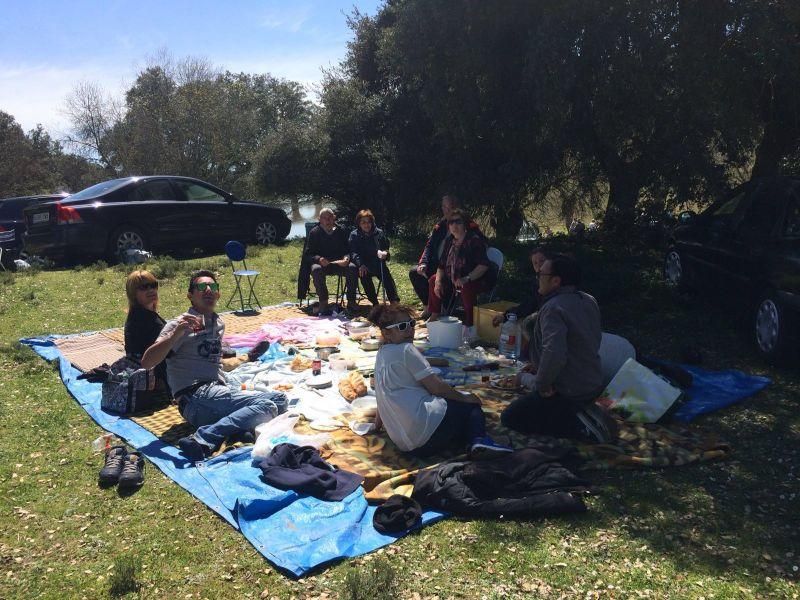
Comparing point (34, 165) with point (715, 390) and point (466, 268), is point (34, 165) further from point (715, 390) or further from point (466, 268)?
point (715, 390)

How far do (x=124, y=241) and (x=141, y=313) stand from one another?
289 inches

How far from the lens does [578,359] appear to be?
14.3 ft

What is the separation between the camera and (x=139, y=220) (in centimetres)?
1181

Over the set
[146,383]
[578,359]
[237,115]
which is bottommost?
[146,383]

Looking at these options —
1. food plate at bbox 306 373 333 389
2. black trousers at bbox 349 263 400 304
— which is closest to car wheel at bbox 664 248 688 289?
black trousers at bbox 349 263 400 304

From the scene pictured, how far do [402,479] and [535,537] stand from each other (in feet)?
2.94

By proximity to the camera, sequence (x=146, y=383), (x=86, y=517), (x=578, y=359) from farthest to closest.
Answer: (x=146, y=383) < (x=578, y=359) < (x=86, y=517)

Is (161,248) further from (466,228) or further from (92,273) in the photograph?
(466,228)

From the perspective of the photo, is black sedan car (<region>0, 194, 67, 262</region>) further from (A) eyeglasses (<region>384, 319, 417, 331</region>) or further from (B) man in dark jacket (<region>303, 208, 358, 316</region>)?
(A) eyeglasses (<region>384, 319, 417, 331</region>)

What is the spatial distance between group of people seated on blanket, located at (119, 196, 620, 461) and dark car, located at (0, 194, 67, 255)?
9665 millimetres

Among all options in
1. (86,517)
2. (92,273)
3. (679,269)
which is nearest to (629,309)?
(679,269)

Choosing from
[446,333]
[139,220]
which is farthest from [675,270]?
[139,220]

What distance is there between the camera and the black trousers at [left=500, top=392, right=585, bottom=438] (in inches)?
173

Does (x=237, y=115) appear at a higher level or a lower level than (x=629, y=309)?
higher
